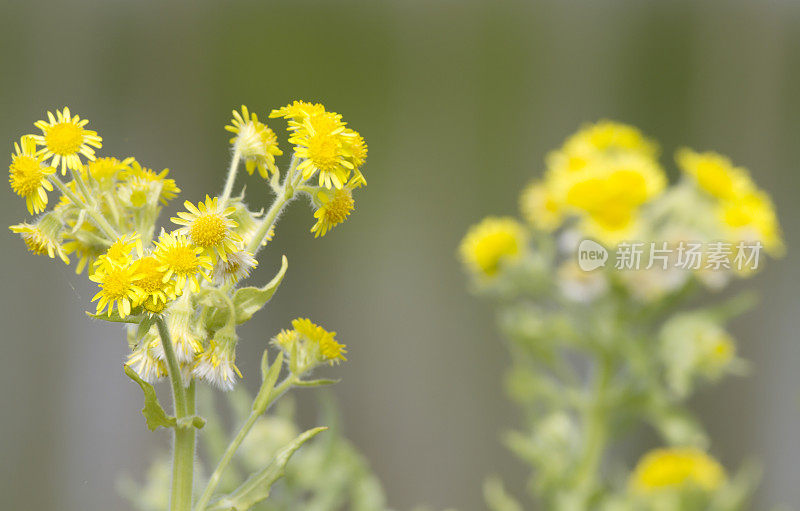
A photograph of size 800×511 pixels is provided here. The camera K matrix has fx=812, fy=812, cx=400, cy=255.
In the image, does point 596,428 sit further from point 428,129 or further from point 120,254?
point 428,129

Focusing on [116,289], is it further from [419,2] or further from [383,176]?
[419,2]

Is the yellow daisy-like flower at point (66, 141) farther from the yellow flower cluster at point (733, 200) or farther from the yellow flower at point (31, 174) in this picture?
the yellow flower cluster at point (733, 200)

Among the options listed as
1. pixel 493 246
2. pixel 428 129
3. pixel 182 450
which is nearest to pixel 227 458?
pixel 182 450

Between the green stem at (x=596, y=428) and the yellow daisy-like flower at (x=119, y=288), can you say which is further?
the green stem at (x=596, y=428)

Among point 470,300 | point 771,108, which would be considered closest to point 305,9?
point 470,300

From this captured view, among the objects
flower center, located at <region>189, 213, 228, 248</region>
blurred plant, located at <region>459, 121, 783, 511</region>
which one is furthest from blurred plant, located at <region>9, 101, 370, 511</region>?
blurred plant, located at <region>459, 121, 783, 511</region>

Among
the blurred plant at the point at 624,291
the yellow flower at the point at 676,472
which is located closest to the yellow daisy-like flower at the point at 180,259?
the blurred plant at the point at 624,291
